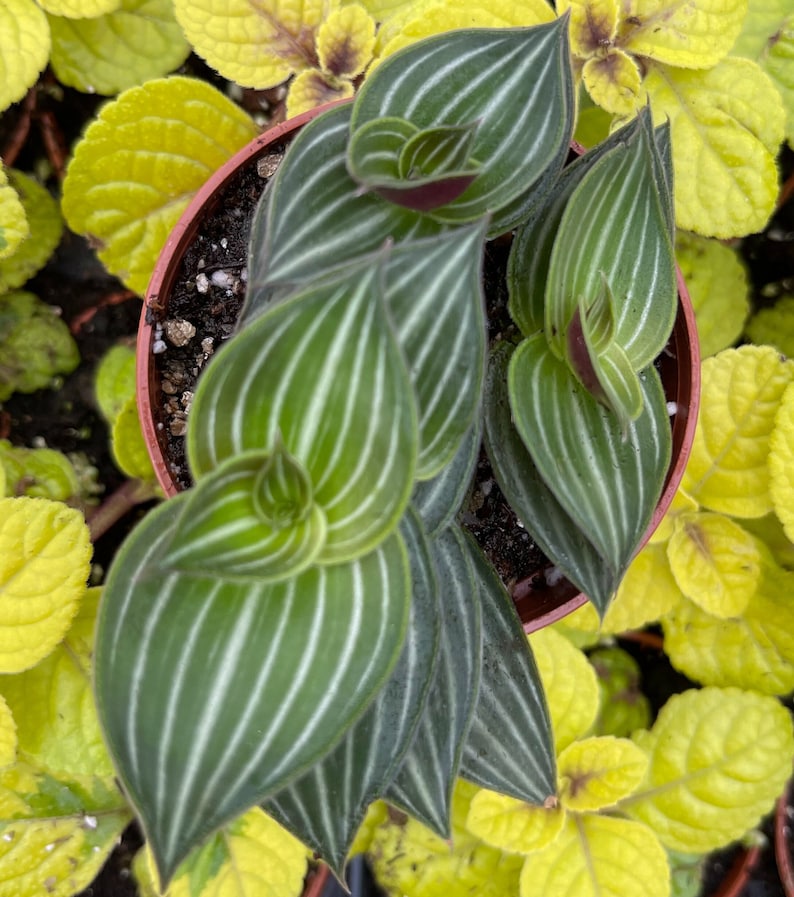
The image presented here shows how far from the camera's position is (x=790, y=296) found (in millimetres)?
1176

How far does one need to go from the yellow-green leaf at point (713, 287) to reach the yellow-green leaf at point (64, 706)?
84cm

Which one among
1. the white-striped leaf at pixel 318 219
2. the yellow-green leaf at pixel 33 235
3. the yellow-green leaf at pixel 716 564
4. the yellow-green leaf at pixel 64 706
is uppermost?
the white-striped leaf at pixel 318 219

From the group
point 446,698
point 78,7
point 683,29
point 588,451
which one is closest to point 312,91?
point 78,7

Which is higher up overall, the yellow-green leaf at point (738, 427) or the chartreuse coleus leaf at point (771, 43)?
the chartreuse coleus leaf at point (771, 43)

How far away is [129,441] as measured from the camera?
3.15 ft

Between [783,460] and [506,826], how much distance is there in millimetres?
531

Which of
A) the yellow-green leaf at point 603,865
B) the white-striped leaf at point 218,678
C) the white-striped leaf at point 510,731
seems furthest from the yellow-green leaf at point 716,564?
the white-striped leaf at point 218,678

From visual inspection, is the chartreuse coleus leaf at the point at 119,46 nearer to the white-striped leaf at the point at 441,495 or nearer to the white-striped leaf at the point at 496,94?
the white-striped leaf at the point at 496,94

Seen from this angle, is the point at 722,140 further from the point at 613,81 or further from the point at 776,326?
the point at 776,326

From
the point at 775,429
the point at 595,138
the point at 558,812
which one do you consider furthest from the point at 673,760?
the point at 595,138

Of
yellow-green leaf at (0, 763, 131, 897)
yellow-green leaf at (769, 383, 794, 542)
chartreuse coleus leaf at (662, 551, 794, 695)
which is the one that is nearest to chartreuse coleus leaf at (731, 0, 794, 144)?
yellow-green leaf at (769, 383, 794, 542)

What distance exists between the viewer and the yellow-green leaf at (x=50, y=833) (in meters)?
0.94

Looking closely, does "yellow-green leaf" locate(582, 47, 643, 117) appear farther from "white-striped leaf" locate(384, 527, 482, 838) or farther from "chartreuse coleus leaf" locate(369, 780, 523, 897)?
"chartreuse coleus leaf" locate(369, 780, 523, 897)

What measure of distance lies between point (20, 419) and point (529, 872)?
920mm
